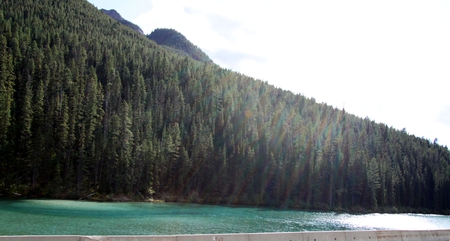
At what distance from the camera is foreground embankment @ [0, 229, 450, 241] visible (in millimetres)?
11883

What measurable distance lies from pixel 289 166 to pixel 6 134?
78.9 m

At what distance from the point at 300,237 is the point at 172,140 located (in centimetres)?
9517

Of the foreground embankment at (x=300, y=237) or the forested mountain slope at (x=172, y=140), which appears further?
the forested mountain slope at (x=172, y=140)

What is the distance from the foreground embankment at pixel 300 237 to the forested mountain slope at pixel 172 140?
7573 centimetres

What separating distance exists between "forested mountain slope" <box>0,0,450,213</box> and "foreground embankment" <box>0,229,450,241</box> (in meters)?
75.7

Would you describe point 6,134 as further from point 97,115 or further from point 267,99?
point 267,99

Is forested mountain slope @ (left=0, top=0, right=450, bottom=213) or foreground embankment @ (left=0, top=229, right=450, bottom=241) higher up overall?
forested mountain slope @ (left=0, top=0, right=450, bottom=213)

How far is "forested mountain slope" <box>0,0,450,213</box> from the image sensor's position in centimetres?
8994

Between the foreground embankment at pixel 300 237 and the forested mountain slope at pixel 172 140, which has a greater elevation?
the forested mountain slope at pixel 172 140

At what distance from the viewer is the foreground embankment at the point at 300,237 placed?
11.9m

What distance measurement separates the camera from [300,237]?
15586 millimetres

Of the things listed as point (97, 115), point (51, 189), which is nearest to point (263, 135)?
point (97, 115)

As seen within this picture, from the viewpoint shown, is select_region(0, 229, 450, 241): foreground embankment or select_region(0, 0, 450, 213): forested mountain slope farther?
select_region(0, 0, 450, 213): forested mountain slope

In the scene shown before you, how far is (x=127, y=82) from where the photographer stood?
13762 centimetres
